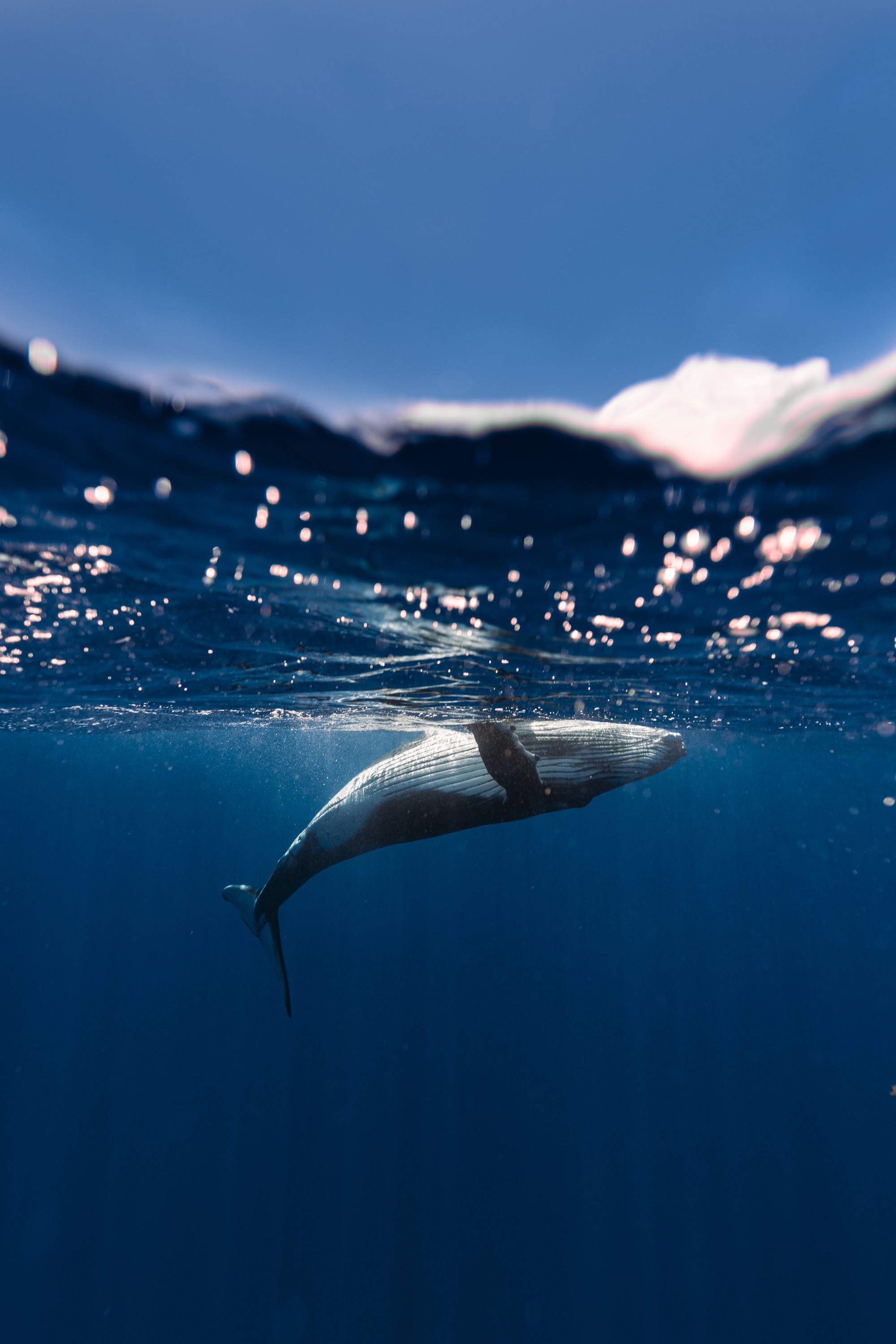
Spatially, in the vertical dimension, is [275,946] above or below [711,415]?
below

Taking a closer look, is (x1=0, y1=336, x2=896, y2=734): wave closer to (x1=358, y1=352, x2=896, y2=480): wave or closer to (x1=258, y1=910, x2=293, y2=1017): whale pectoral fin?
(x1=358, y1=352, x2=896, y2=480): wave

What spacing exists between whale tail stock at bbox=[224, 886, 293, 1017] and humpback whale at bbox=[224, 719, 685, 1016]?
28 centimetres

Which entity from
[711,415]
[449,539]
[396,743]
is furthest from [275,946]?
[396,743]

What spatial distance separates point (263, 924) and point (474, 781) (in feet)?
15.5

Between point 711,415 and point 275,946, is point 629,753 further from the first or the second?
point 275,946

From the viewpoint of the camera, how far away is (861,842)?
113m

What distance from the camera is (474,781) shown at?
8617mm

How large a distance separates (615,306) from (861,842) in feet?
451

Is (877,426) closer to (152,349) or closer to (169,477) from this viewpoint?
(152,349)

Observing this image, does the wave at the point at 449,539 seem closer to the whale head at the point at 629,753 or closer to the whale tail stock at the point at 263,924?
the whale head at the point at 629,753

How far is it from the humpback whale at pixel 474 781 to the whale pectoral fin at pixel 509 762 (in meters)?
0.01

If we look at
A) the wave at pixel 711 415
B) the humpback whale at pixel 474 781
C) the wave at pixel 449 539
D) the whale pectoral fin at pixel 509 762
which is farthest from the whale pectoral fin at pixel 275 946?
the wave at pixel 711 415

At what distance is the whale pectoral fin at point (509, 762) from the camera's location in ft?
27.4

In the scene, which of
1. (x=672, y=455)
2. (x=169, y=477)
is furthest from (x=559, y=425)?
(x=169, y=477)
